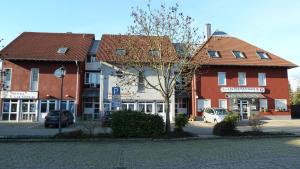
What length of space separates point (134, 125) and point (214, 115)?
15571 millimetres

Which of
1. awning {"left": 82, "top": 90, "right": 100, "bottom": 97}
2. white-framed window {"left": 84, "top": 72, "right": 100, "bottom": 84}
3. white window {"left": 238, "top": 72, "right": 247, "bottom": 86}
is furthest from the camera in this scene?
white window {"left": 238, "top": 72, "right": 247, "bottom": 86}

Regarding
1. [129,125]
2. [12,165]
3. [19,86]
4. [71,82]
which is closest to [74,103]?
[71,82]

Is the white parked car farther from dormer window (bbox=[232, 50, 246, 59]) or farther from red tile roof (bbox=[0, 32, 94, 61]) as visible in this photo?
red tile roof (bbox=[0, 32, 94, 61])

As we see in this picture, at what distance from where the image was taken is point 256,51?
3822 centimetres

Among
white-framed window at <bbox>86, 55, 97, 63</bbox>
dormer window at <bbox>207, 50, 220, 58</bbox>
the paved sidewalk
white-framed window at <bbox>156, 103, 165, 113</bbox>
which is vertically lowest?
the paved sidewalk

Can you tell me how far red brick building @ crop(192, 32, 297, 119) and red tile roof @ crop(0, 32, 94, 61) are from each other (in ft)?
43.1

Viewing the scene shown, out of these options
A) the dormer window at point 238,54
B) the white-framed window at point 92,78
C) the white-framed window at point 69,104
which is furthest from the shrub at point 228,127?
the white-framed window at point 92,78

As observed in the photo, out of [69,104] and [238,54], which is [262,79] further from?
[69,104]

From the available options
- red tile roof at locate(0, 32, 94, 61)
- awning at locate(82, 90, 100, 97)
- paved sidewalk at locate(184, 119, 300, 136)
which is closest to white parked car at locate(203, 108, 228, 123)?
paved sidewalk at locate(184, 119, 300, 136)

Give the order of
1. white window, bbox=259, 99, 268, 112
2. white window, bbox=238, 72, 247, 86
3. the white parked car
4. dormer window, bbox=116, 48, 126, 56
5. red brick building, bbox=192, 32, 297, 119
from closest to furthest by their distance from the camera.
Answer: dormer window, bbox=116, 48, 126, 56
the white parked car
red brick building, bbox=192, 32, 297, 119
white window, bbox=259, 99, 268, 112
white window, bbox=238, 72, 247, 86

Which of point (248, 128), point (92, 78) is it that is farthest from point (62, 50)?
point (248, 128)

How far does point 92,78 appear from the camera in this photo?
36219mm

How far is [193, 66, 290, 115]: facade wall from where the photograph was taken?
35.3 m

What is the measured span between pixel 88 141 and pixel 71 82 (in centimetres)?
1969
